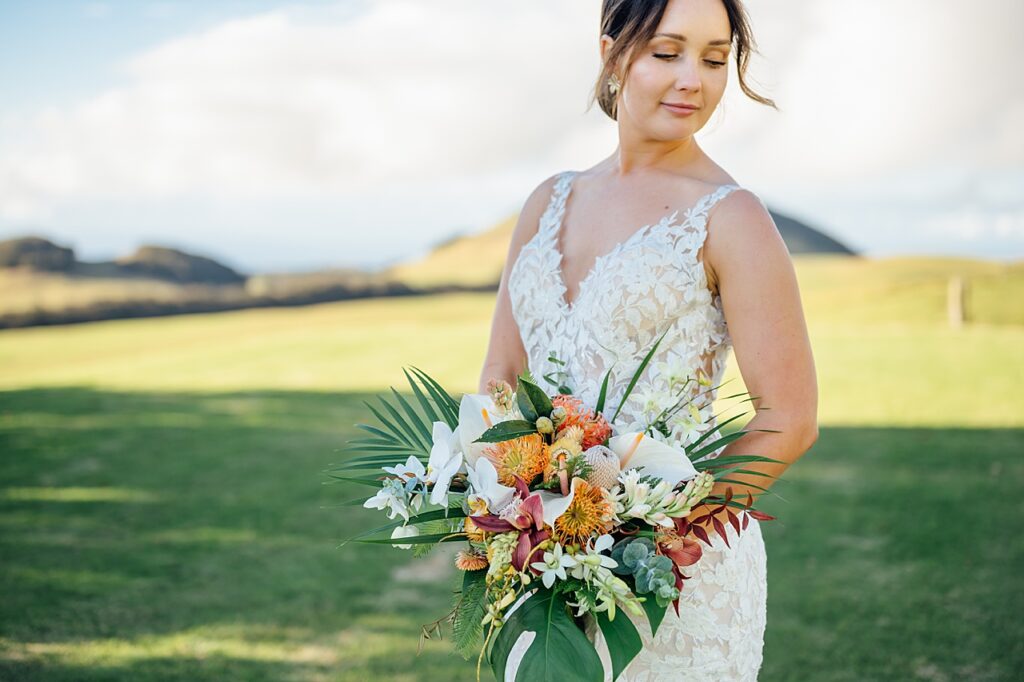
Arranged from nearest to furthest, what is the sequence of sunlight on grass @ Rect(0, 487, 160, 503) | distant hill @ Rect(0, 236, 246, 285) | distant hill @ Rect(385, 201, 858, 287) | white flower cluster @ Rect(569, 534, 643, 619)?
white flower cluster @ Rect(569, 534, 643, 619) < sunlight on grass @ Rect(0, 487, 160, 503) < distant hill @ Rect(0, 236, 246, 285) < distant hill @ Rect(385, 201, 858, 287)

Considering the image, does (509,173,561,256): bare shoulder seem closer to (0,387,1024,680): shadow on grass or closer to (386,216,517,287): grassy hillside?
(0,387,1024,680): shadow on grass

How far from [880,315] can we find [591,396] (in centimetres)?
1839

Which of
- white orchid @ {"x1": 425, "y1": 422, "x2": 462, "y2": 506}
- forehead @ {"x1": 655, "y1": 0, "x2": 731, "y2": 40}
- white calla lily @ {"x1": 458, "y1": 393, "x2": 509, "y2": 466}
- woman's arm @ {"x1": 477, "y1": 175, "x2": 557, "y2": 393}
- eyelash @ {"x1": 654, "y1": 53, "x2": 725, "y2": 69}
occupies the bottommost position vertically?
white orchid @ {"x1": 425, "y1": 422, "x2": 462, "y2": 506}

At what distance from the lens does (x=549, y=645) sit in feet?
5.31

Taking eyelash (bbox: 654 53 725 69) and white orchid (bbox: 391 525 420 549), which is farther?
eyelash (bbox: 654 53 725 69)

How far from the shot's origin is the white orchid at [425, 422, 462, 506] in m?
1.67

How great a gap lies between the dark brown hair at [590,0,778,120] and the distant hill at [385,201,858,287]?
19.1 metres

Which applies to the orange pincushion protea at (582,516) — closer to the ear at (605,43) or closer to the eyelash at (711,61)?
the eyelash at (711,61)

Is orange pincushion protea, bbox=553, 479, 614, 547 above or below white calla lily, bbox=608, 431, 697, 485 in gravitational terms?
below

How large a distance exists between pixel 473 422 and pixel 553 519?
0.98 ft

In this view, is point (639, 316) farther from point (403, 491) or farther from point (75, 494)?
point (75, 494)

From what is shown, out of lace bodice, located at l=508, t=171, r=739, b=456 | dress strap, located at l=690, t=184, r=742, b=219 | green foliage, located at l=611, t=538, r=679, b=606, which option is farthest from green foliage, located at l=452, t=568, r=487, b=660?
dress strap, located at l=690, t=184, r=742, b=219

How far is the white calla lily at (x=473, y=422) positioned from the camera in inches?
70.2

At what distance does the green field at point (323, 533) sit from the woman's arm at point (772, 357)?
1.96 feet
